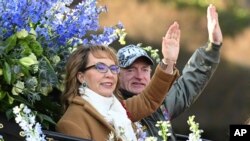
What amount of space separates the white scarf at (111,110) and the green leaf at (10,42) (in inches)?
16.7

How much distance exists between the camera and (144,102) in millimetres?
2551

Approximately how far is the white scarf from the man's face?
0.60 metres

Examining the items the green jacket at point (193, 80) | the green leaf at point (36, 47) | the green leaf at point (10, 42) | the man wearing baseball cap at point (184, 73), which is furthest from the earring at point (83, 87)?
the green jacket at point (193, 80)

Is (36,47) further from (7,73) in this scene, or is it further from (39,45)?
(7,73)

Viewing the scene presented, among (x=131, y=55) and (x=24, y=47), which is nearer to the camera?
(x=24, y=47)

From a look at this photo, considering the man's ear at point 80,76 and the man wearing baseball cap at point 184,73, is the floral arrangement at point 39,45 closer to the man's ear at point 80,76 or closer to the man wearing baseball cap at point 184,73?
the man's ear at point 80,76

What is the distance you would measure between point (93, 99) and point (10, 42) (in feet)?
1.47

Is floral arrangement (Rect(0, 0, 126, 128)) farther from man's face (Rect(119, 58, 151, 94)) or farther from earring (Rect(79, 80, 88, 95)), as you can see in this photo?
man's face (Rect(119, 58, 151, 94))

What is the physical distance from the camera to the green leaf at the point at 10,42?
196cm

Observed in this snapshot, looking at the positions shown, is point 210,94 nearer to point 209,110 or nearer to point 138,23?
point 209,110

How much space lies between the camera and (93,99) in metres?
2.27

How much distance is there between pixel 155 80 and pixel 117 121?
0.35 metres

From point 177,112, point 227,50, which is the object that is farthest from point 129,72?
point 227,50

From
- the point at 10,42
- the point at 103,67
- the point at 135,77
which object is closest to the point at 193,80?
the point at 135,77
